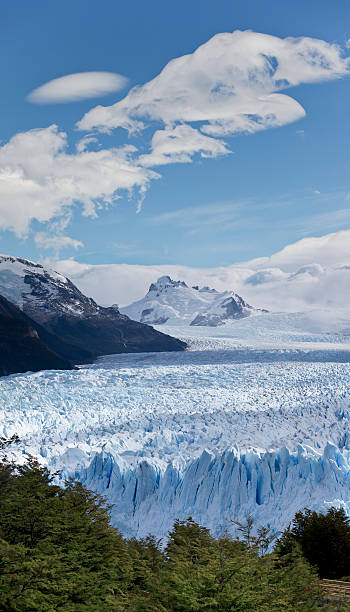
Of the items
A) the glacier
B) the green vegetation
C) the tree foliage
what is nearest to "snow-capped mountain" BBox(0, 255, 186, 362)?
the glacier

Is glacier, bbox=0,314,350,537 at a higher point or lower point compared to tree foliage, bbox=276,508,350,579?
higher

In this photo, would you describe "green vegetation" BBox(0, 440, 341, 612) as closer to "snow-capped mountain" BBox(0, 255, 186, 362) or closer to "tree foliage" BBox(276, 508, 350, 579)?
"tree foliage" BBox(276, 508, 350, 579)

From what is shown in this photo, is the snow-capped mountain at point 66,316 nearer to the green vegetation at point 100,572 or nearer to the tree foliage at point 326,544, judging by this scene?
the tree foliage at point 326,544

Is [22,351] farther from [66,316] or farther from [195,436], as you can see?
[195,436]

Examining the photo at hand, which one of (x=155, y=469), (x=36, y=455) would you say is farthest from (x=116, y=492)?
(x=36, y=455)

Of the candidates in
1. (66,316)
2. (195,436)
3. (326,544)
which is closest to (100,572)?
(326,544)

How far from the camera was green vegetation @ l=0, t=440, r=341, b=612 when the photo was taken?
32.8ft

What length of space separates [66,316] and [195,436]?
6239cm

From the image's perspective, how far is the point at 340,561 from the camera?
1664 cm

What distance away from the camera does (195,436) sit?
28.7 metres

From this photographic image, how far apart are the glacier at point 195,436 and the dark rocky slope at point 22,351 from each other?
1749 centimetres

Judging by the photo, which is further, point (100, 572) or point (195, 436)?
point (195, 436)

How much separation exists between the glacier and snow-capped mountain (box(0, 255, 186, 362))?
40575 mm

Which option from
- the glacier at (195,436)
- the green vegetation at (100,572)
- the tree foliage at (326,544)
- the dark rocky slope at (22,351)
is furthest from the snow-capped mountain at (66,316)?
the green vegetation at (100,572)
